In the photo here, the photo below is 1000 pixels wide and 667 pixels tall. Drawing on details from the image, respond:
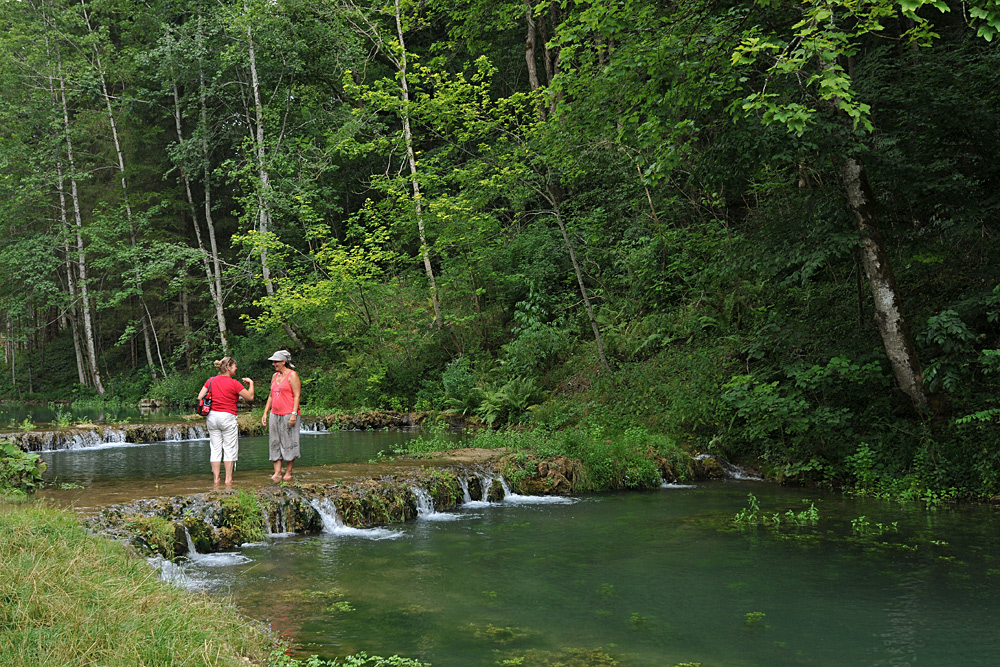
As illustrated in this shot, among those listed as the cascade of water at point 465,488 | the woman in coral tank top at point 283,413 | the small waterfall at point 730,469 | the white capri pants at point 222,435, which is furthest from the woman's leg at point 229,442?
the small waterfall at point 730,469

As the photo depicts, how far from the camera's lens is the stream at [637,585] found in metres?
5.93

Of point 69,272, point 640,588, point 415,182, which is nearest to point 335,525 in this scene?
point 640,588

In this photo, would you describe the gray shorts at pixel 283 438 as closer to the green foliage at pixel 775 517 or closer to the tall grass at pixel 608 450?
the tall grass at pixel 608 450

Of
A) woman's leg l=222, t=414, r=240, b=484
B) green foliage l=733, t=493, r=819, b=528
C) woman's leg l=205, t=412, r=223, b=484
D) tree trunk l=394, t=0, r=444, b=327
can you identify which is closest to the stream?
green foliage l=733, t=493, r=819, b=528

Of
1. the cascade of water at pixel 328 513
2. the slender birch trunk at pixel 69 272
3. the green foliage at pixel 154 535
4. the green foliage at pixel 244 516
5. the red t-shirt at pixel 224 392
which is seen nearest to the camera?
the green foliage at pixel 154 535

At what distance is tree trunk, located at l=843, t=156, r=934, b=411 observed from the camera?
1126 cm

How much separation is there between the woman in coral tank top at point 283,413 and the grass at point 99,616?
4544 mm

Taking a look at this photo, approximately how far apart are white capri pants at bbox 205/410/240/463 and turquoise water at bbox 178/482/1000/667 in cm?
204

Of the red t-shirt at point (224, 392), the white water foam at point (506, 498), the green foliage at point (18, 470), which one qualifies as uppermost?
the red t-shirt at point (224, 392)

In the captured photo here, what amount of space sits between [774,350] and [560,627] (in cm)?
845

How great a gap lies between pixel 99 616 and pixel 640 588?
16.3 ft

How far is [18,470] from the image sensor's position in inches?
416

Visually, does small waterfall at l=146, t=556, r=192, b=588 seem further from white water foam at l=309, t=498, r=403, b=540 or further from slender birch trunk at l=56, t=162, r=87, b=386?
slender birch trunk at l=56, t=162, r=87, b=386

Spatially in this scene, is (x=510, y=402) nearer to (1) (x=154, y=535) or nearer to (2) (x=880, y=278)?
(2) (x=880, y=278)
